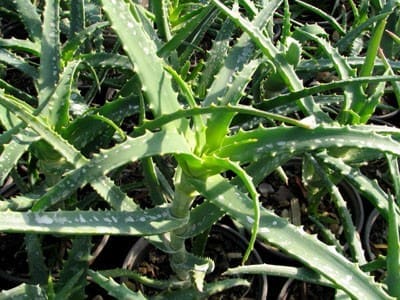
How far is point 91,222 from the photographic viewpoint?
701 millimetres

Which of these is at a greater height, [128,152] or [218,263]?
[128,152]

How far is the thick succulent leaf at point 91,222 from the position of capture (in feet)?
2.06

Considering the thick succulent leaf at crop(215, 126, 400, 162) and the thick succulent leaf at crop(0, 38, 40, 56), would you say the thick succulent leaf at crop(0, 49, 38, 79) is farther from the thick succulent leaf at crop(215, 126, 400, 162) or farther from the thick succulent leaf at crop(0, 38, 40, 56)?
the thick succulent leaf at crop(215, 126, 400, 162)

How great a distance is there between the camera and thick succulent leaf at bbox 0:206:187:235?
628mm

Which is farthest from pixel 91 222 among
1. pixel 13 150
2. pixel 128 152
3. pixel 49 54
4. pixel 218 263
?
pixel 218 263

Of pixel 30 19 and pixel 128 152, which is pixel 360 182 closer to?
pixel 128 152

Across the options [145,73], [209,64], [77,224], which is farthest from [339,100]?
[77,224]

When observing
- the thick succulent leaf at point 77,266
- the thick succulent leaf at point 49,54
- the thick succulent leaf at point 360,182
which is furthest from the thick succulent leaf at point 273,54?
the thick succulent leaf at point 77,266

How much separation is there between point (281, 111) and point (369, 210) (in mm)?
433

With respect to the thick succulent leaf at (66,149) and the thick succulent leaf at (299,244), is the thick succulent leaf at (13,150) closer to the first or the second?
the thick succulent leaf at (66,149)

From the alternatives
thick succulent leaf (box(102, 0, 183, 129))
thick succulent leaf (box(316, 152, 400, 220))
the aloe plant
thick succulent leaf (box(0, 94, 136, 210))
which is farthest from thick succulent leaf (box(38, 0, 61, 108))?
thick succulent leaf (box(316, 152, 400, 220))

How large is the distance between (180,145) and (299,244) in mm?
202

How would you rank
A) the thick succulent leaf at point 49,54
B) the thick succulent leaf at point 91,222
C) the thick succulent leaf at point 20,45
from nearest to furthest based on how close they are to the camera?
the thick succulent leaf at point 91,222, the thick succulent leaf at point 49,54, the thick succulent leaf at point 20,45

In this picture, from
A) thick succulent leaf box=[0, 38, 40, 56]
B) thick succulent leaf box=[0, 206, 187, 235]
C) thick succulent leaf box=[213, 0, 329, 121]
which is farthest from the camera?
thick succulent leaf box=[0, 38, 40, 56]
